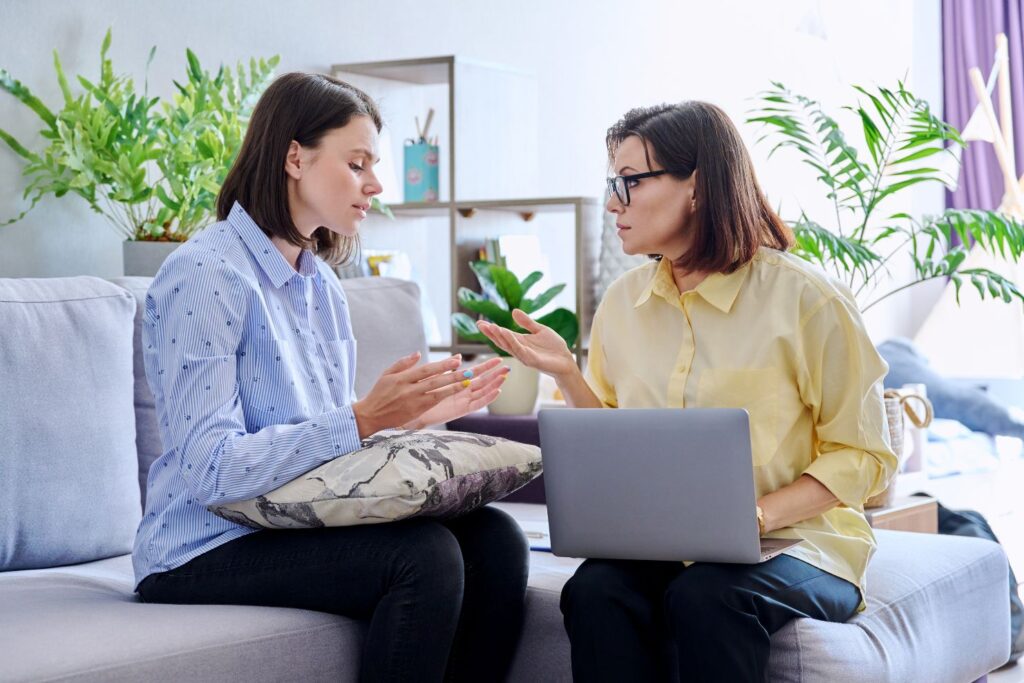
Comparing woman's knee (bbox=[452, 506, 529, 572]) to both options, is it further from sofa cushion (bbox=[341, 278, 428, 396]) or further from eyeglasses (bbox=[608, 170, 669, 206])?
sofa cushion (bbox=[341, 278, 428, 396])

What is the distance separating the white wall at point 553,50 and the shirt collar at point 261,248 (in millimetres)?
1101

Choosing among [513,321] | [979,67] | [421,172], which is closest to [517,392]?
[513,321]

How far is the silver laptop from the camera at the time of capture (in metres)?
1.42

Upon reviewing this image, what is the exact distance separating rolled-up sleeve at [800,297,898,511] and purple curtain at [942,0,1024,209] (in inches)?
209

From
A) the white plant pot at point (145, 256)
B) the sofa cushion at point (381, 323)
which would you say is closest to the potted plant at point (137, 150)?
the white plant pot at point (145, 256)

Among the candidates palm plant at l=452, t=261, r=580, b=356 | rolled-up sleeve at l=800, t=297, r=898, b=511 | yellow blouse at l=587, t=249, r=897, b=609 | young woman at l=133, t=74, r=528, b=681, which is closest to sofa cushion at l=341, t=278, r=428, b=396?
palm plant at l=452, t=261, r=580, b=356

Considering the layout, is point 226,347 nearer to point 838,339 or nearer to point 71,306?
point 71,306

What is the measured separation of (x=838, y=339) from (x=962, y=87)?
5705 mm

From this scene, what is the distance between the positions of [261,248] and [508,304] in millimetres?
1154

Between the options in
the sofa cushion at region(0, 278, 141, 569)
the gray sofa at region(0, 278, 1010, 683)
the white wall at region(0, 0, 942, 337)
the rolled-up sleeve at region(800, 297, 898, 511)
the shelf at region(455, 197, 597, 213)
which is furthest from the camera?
the shelf at region(455, 197, 597, 213)

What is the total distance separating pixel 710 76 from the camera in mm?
5066

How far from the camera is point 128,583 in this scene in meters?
1.75

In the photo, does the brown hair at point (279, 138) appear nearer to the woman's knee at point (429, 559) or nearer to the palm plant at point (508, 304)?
the woman's knee at point (429, 559)

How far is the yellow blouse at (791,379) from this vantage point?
158 centimetres
